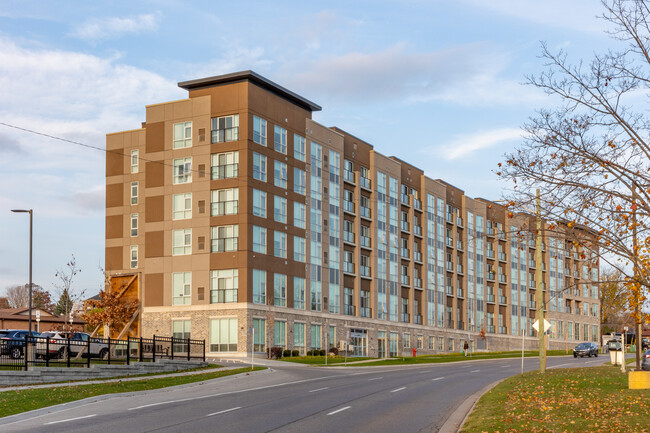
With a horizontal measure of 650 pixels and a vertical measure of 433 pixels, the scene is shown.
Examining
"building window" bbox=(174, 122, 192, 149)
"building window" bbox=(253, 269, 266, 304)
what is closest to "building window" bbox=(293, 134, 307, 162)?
"building window" bbox=(174, 122, 192, 149)

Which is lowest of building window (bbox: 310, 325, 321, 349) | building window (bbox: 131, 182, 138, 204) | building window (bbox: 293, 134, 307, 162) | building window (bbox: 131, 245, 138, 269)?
A: building window (bbox: 310, 325, 321, 349)

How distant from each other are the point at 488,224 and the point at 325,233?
45247 mm

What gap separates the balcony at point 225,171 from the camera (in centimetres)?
6541

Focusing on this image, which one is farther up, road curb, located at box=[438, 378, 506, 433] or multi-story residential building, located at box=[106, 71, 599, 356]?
multi-story residential building, located at box=[106, 71, 599, 356]

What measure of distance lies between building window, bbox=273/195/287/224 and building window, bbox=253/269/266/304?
528 centimetres

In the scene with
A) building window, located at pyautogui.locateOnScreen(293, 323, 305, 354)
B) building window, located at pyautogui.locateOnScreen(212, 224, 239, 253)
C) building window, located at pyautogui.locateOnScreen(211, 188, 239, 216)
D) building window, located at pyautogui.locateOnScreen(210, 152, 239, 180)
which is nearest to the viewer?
building window, located at pyautogui.locateOnScreen(212, 224, 239, 253)

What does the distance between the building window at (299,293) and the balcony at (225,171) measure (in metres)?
11.2

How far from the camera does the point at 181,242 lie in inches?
2645

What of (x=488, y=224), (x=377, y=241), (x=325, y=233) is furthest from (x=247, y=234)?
(x=488, y=224)

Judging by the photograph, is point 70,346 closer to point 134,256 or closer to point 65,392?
point 65,392

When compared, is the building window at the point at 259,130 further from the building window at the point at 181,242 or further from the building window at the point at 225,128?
the building window at the point at 181,242

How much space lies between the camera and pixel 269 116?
6806 cm

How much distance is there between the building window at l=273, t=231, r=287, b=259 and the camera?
67812 millimetres

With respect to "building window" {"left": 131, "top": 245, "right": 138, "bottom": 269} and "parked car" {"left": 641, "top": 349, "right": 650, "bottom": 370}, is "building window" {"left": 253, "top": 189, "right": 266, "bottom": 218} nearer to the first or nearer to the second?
"building window" {"left": 131, "top": 245, "right": 138, "bottom": 269}
